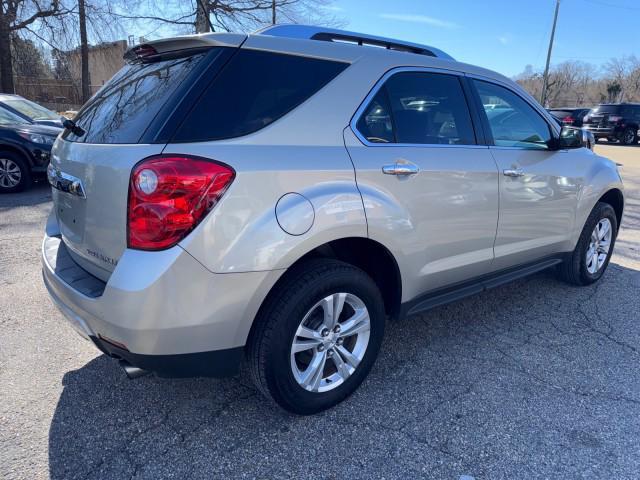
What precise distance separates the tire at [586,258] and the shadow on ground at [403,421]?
0.95 meters

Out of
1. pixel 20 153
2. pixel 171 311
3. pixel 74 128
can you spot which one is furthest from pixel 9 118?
pixel 171 311

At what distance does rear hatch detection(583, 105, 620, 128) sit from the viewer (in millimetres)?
20750

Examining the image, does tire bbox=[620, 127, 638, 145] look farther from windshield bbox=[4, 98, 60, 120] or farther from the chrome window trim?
the chrome window trim

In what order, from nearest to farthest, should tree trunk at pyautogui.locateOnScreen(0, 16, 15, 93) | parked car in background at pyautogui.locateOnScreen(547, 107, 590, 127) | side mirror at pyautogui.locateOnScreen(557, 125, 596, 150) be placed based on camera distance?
side mirror at pyautogui.locateOnScreen(557, 125, 596, 150) → tree trunk at pyautogui.locateOnScreen(0, 16, 15, 93) → parked car in background at pyautogui.locateOnScreen(547, 107, 590, 127)

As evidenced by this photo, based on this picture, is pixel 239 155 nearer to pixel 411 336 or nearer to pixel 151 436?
pixel 151 436

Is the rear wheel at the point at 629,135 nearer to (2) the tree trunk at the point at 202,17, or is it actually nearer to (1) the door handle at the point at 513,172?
(2) the tree trunk at the point at 202,17

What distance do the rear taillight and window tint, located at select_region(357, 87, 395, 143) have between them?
0.92 metres

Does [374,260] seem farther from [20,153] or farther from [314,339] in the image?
[20,153]

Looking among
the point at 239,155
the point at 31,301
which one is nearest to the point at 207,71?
the point at 239,155

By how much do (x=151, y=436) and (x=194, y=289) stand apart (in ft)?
2.93

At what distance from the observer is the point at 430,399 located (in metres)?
2.65

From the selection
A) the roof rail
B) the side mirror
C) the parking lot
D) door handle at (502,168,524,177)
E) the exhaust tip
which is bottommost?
the parking lot

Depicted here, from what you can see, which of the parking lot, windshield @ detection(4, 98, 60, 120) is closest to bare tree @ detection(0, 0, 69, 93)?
windshield @ detection(4, 98, 60, 120)

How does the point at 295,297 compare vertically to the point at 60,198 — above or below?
below
